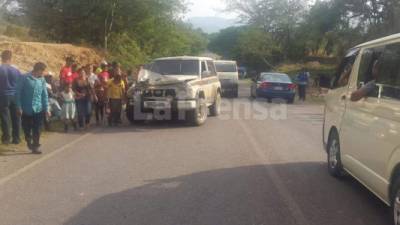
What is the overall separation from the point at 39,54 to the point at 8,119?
40.1 feet

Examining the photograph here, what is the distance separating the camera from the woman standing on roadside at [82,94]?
12781 millimetres

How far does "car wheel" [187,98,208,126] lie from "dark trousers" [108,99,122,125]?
1.88 m

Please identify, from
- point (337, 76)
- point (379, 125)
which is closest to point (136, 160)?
point (337, 76)

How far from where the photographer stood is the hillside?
20328mm

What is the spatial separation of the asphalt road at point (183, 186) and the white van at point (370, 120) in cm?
43

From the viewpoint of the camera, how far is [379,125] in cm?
559

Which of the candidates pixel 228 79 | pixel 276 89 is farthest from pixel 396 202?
pixel 228 79

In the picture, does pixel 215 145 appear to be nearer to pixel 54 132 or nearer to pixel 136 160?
pixel 136 160

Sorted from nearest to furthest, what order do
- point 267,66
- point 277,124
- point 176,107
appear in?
1. point 176,107
2. point 277,124
3. point 267,66

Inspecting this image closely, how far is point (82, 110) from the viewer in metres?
12.9

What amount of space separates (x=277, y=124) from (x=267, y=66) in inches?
1739

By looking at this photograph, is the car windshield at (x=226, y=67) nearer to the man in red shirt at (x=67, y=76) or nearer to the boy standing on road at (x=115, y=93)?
the boy standing on road at (x=115, y=93)

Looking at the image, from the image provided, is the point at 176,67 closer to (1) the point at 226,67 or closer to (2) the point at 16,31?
(1) the point at 226,67

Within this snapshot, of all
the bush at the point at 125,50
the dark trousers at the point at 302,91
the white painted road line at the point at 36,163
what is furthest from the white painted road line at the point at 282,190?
the bush at the point at 125,50
